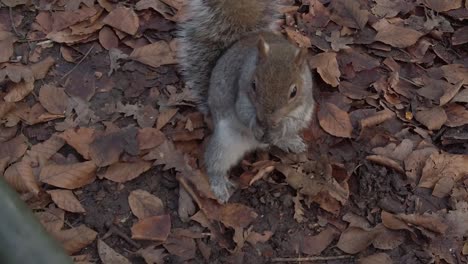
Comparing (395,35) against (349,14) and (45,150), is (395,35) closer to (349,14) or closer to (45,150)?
(349,14)

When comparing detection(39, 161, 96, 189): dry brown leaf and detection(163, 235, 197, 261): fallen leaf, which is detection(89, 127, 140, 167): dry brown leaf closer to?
detection(39, 161, 96, 189): dry brown leaf

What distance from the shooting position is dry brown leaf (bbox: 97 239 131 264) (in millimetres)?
2330

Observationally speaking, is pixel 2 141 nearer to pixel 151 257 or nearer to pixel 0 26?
pixel 0 26

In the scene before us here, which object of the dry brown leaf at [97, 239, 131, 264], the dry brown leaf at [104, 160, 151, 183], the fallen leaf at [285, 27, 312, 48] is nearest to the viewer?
the dry brown leaf at [97, 239, 131, 264]

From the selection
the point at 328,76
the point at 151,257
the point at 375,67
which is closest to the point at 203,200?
the point at 151,257

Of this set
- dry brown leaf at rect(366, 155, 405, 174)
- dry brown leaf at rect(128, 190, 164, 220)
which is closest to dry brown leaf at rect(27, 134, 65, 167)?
dry brown leaf at rect(128, 190, 164, 220)

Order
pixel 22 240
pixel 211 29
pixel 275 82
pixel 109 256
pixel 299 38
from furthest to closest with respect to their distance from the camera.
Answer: pixel 299 38 < pixel 211 29 < pixel 109 256 < pixel 275 82 < pixel 22 240

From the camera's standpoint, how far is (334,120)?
9.11ft

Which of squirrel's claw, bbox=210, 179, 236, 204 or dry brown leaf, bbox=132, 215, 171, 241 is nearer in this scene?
dry brown leaf, bbox=132, 215, 171, 241

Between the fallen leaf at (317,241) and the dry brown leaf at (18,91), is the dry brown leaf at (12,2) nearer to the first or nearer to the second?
the dry brown leaf at (18,91)

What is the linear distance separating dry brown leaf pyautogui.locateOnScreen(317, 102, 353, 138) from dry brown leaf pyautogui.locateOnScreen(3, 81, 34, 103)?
1.24 meters

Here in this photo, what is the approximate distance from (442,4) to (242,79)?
1394 mm

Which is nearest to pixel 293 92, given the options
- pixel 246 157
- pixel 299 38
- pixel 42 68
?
pixel 246 157

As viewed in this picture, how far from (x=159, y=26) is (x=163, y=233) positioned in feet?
3.56
